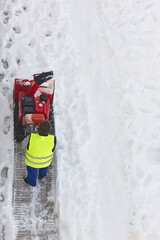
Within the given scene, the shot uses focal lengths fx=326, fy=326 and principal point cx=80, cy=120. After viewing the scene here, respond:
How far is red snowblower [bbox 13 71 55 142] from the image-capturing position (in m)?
5.00

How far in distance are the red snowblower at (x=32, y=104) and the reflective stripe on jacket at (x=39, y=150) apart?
41 cm

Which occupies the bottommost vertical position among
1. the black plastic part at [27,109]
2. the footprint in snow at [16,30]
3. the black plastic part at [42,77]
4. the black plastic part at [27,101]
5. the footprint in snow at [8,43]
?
the black plastic part at [27,109]

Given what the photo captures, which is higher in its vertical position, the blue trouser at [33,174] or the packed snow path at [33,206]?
the blue trouser at [33,174]

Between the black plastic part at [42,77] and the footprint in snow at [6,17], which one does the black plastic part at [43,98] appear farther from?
the footprint in snow at [6,17]

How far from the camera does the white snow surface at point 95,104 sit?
16.4ft

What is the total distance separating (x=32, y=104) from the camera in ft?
17.0

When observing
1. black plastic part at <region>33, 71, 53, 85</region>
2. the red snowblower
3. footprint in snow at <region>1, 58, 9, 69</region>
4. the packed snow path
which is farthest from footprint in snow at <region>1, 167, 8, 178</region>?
footprint in snow at <region>1, 58, 9, 69</region>

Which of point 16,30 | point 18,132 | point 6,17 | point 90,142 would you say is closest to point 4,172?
point 18,132

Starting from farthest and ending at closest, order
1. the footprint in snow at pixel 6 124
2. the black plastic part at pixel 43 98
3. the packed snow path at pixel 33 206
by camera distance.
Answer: the footprint in snow at pixel 6 124 → the black plastic part at pixel 43 98 → the packed snow path at pixel 33 206

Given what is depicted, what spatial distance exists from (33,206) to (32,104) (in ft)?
5.14

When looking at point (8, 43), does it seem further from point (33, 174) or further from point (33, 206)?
point (33, 206)

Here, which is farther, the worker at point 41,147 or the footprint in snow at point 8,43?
the footprint in snow at point 8,43

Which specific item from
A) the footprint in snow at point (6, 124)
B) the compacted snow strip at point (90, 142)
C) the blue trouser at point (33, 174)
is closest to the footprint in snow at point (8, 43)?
the compacted snow strip at point (90, 142)

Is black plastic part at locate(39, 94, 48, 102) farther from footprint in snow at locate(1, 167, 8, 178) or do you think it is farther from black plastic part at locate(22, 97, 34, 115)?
footprint in snow at locate(1, 167, 8, 178)
